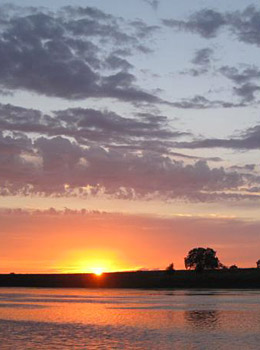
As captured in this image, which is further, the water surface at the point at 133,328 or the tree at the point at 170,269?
the tree at the point at 170,269

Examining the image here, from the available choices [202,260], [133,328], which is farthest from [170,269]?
[133,328]

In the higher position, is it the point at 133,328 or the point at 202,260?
the point at 202,260

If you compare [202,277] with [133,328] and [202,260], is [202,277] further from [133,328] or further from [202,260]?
[133,328]

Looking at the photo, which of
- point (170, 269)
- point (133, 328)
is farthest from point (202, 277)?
point (133, 328)

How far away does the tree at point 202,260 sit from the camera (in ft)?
627

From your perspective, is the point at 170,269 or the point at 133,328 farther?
the point at 170,269

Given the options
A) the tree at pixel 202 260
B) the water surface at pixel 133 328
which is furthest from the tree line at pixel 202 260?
the water surface at pixel 133 328

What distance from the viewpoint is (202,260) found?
191125 millimetres

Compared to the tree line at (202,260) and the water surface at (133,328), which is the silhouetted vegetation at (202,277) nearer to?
the tree line at (202,260)

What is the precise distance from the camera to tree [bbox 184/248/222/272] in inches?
7525

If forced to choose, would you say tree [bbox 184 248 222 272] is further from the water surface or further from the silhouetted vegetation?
the water surface

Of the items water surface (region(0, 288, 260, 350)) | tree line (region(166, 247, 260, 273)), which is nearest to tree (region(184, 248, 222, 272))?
tree line (region(166, 247, 260, 273))

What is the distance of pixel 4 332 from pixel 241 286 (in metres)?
111

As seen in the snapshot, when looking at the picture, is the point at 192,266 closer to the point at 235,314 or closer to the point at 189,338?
the point at 235,314
